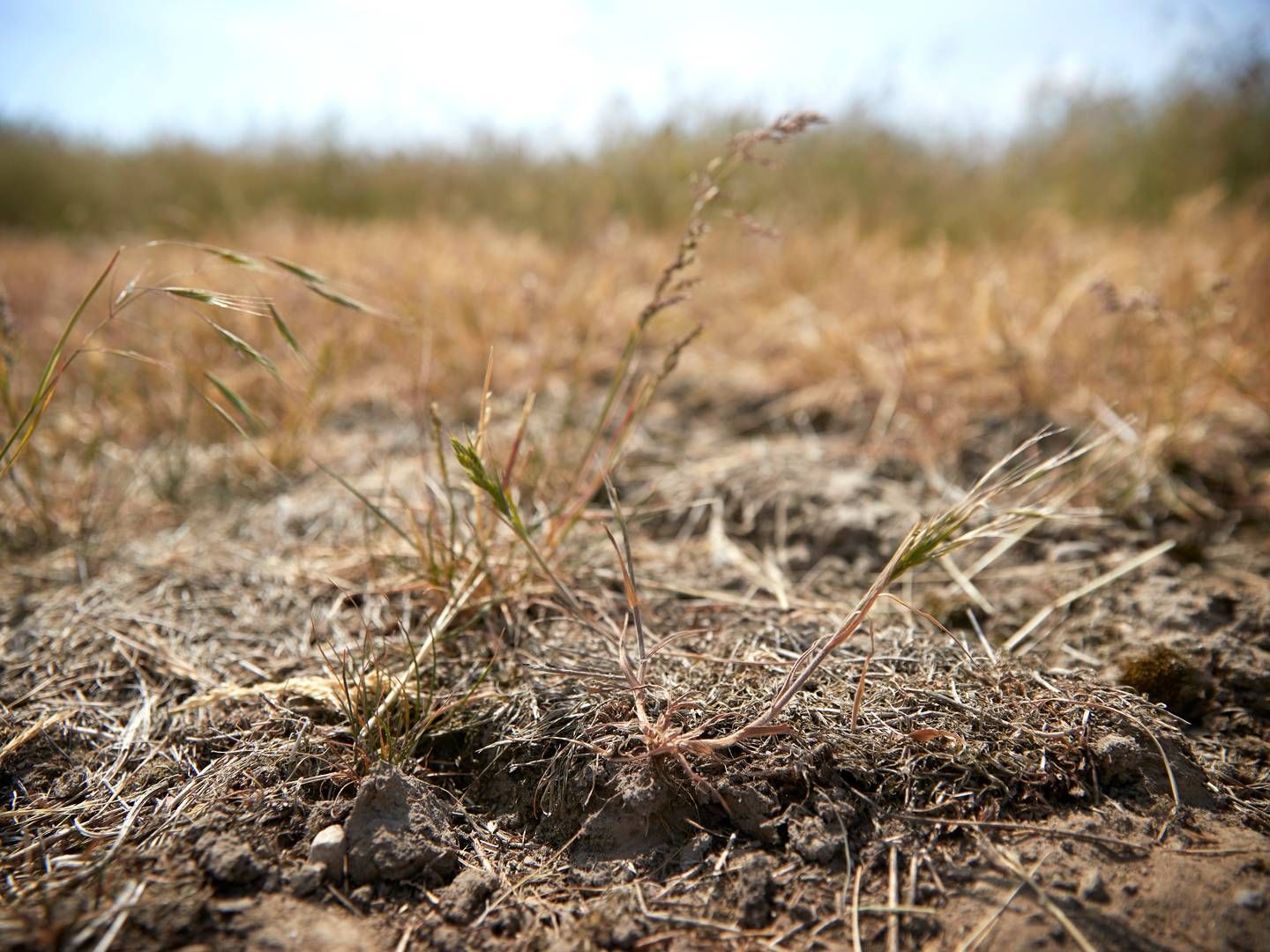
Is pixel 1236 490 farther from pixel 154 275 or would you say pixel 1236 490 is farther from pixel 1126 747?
pixel 154 275

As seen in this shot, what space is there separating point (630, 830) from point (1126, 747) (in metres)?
0.76

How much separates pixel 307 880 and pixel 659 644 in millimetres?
587

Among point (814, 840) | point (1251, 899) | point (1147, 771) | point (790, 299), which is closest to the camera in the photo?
point (1251, 899)

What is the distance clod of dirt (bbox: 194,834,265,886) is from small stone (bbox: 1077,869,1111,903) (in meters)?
1.07

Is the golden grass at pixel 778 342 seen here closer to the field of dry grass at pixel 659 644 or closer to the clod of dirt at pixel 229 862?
the field of dry grass at pixel 659 644

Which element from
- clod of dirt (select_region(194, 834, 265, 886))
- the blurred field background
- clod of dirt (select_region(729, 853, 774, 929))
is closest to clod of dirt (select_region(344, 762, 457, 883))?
clod of dirt (select_region(194, 834, 265, 886))

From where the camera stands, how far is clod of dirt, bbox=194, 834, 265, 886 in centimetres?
102

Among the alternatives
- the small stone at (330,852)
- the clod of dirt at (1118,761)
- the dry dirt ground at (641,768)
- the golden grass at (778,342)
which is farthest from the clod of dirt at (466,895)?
the golden grass at (778,342)

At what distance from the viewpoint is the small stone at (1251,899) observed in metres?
0.95

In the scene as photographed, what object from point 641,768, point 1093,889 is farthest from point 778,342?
point 1093,889

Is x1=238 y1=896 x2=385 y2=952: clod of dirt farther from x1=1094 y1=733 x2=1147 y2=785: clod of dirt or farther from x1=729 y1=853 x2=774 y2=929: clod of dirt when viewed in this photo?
x1=1094 y1=733 x2=1147 y2=785: clod of dirt

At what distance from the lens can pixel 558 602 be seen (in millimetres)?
1566

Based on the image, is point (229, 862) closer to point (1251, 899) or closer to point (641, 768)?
point (641, 768)

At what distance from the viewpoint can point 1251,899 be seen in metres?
0.96
